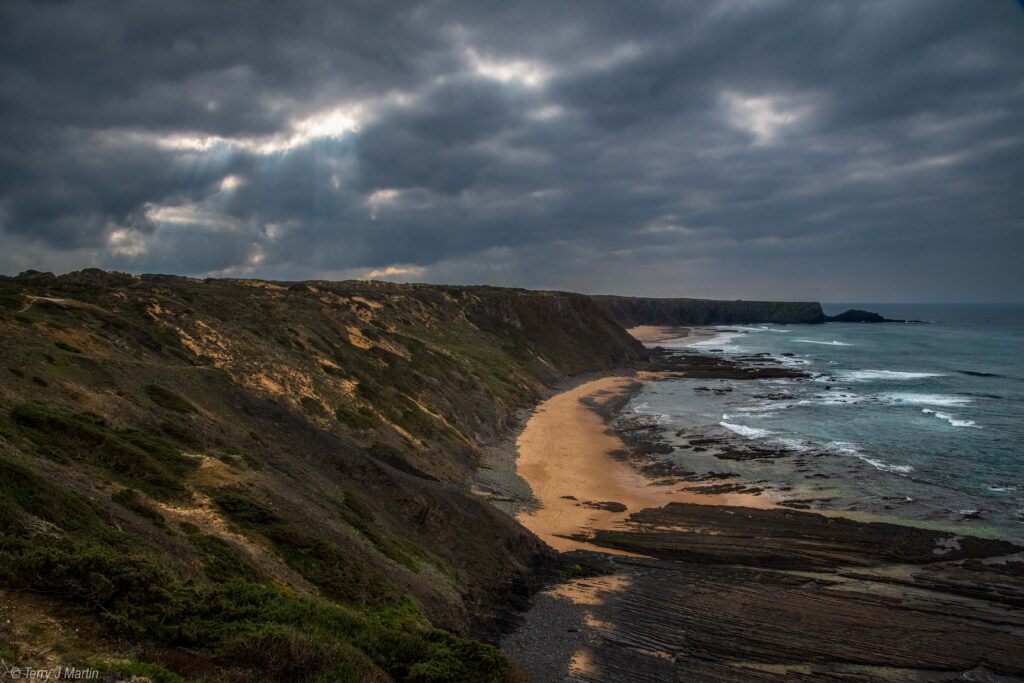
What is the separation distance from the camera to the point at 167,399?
25953 mm

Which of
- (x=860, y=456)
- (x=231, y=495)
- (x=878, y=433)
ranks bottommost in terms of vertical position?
(x=860, y=456)

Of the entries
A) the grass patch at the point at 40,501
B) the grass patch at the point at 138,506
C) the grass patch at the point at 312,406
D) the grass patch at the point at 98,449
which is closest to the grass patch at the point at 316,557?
the grass patch at the point at 98,449

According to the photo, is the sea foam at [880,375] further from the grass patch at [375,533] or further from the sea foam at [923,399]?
the grass patch at [375,533]

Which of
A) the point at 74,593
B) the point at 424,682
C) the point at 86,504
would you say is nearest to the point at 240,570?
the point at 86,504

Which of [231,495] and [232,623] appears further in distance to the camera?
[231,495]

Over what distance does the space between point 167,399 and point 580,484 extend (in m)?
25.6

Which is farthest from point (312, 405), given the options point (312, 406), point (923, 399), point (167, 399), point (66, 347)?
point (923, 399)

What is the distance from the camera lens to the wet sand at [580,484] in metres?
32.9

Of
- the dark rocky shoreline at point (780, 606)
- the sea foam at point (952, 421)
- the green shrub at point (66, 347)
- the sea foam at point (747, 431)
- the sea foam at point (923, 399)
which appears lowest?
the dark rocky shoreline at point (780, 606)

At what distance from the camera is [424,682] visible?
13367mm

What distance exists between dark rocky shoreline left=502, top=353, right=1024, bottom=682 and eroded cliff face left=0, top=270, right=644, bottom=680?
3.87m

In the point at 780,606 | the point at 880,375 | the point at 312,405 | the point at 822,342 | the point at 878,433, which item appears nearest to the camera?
the point at 780,606

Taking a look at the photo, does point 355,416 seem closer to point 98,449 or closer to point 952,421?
point 98,449

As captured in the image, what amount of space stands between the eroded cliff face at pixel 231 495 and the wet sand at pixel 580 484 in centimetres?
436
